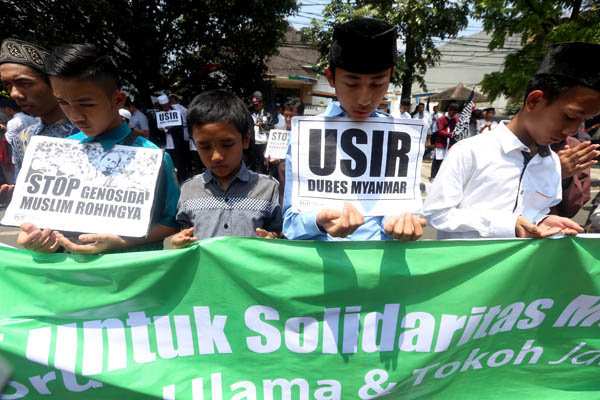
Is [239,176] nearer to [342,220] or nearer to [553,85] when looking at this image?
[342,220]

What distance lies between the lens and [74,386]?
144 cm

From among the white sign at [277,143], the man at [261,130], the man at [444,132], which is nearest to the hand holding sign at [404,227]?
the white sign at [277,143]

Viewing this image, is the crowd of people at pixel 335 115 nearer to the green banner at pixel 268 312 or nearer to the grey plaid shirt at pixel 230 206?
the grey plaid shirt at pixel 230 206

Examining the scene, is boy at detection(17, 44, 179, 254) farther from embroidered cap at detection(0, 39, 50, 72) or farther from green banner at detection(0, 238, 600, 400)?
embroidered cap at detection(0, 39, 50, 72)

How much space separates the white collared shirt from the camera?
65.1 inches

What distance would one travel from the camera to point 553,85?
1.53 meters

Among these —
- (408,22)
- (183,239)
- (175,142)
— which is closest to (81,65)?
(183,239)

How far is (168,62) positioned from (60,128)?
9.86m

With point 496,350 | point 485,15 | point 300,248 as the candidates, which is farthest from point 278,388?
point 485,15

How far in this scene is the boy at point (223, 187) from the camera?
1.61 m

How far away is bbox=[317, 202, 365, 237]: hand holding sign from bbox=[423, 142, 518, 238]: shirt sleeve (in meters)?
0.62

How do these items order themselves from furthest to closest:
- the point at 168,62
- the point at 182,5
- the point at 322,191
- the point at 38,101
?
the point at 168,62, the point at 182,5, the point at 38,101, the point at 322,191

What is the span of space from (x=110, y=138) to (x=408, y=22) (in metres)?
12.3

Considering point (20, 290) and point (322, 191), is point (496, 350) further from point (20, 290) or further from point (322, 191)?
point (20, 290)
